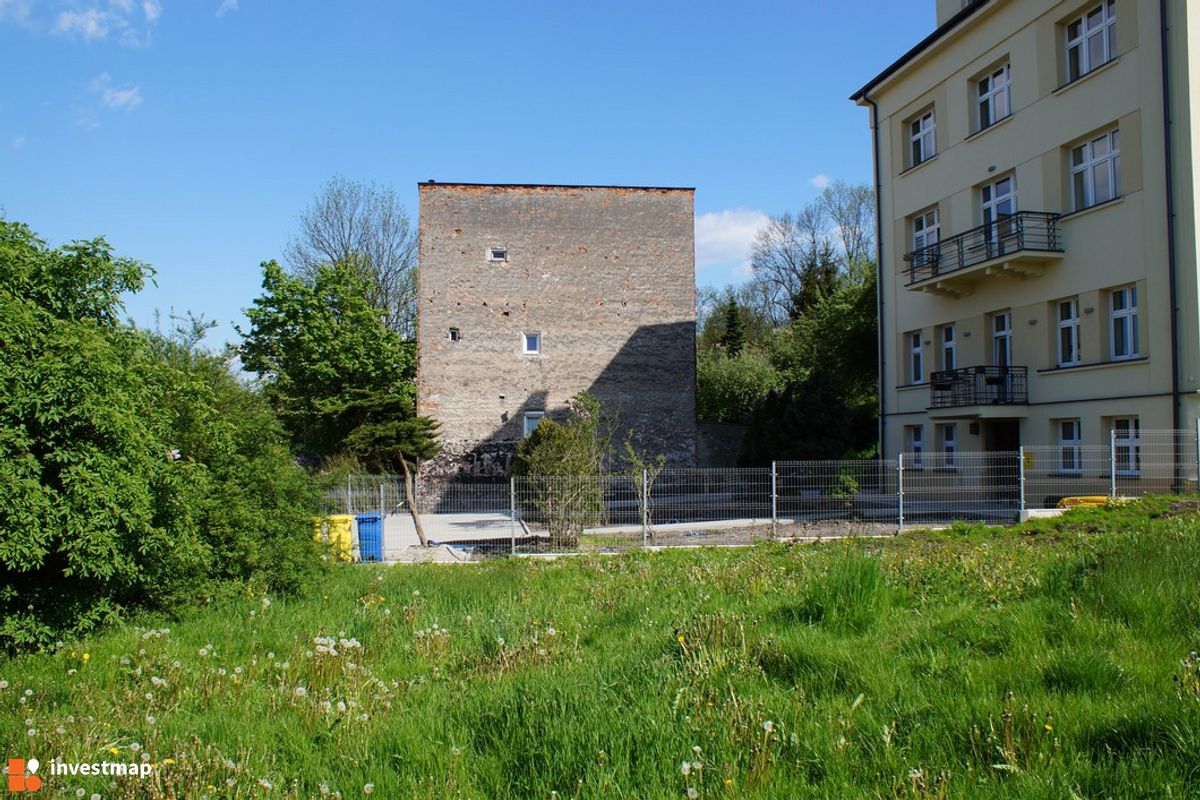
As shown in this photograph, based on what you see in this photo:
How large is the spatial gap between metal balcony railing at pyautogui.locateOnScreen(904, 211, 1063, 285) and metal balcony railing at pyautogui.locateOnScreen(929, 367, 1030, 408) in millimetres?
2875

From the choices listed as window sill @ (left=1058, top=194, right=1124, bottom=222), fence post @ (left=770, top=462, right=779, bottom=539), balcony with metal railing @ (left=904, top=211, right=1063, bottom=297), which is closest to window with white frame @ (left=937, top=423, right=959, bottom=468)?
balcony with metal railing @ (left=904, top=211, right=1063, bottom=297)

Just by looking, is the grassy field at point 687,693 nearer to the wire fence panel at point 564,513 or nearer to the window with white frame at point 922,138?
the wire fence panel at point 564,513

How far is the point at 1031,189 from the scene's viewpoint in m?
21.6

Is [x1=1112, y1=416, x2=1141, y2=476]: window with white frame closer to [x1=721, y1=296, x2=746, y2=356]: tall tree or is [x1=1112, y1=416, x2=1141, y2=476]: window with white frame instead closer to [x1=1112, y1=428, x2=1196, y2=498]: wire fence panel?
[x1=1112, y1=428, x2=1196, y2=498]: wire fence panel

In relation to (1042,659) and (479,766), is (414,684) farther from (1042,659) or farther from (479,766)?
(1042,659)

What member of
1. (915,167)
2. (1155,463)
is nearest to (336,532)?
(1155,463)

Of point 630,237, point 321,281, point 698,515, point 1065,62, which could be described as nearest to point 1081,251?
point 1065,62

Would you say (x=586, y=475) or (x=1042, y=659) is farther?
(x=586, y=475)

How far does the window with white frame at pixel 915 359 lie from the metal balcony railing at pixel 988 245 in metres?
2.11

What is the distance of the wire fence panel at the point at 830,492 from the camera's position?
18641 millimetres

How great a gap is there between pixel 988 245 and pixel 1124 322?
401 cm

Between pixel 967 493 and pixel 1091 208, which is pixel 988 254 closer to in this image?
pixel 1091 208

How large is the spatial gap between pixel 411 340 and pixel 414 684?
129ft

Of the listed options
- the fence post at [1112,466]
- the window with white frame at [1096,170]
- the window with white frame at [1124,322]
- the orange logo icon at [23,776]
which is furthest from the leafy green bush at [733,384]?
the orange logo icon at [23,776]
